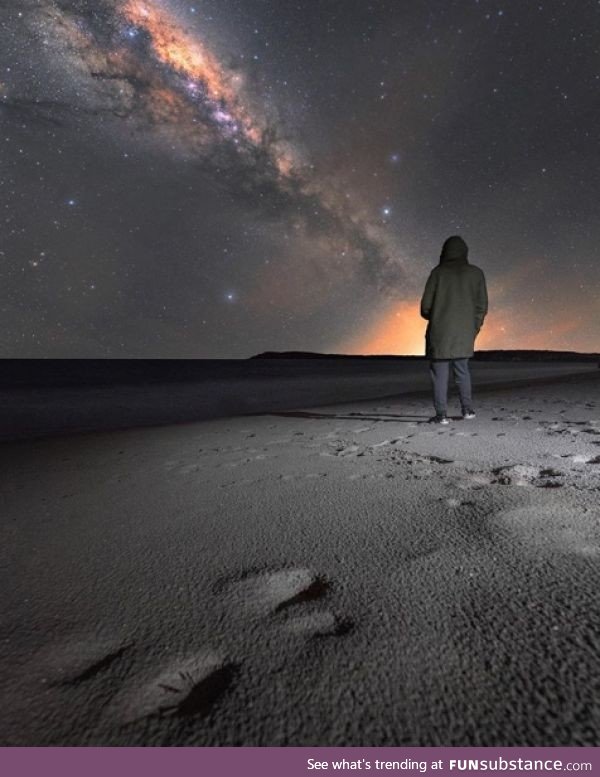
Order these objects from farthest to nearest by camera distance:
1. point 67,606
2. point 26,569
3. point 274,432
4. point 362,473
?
point 274,432, point 362,473, point 26,569, point 67,606

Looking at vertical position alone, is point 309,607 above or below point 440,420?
below

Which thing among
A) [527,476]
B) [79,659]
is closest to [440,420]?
[527,476]

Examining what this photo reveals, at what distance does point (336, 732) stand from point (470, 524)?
121 cm

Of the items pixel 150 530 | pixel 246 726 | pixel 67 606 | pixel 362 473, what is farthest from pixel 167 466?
pixel 246 726

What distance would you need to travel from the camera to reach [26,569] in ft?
5.33

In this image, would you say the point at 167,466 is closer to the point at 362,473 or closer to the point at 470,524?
the point at 362,473

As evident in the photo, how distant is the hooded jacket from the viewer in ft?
15.1

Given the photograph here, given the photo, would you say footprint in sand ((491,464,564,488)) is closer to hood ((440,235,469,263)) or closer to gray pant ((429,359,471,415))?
gray pant ((429,359,471,415))

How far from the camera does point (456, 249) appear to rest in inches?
186

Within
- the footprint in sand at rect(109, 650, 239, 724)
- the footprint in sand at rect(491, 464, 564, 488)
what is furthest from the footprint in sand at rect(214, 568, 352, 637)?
the footprint in sand at rect(491, 464, 564, 488)

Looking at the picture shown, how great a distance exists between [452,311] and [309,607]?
13.4 feet

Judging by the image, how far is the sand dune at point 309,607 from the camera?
89 cm

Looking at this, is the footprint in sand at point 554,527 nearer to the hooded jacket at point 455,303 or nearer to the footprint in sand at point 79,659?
the footprint in sand at point 79,659

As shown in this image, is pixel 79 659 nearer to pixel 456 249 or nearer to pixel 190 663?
pixel 190 663
